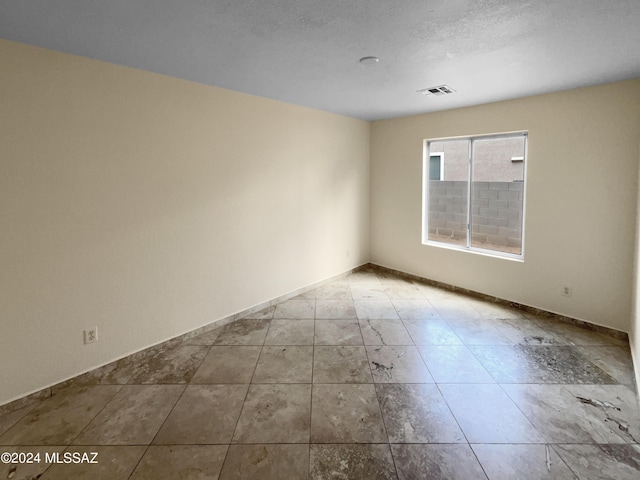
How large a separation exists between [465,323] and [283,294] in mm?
2195

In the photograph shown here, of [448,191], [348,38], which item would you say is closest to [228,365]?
[348,38]

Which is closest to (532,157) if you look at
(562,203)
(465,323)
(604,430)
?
(562,203)

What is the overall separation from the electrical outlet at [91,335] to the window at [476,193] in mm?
4174

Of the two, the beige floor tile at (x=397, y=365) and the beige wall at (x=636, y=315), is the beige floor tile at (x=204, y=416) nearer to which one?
the beige floor tile at (x=397, y=365)

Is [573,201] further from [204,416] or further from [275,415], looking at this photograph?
[204,416]

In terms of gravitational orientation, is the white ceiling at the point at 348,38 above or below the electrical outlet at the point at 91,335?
above

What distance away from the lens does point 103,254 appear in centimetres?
251

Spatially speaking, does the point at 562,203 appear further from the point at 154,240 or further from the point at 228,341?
the point at 154,240

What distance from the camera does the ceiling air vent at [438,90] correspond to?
10.4 feet

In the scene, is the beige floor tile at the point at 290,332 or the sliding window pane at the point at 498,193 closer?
the beige floor tile at the point at 290,332

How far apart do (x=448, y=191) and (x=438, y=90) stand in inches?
68.3

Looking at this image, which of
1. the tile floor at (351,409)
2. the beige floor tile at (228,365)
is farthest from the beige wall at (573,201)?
the beige floor tile at (228,365)

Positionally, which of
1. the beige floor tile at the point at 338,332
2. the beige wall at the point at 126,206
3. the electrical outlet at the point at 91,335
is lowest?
the beige floor tile at the point at 338,332

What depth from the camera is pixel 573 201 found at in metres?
3.28
